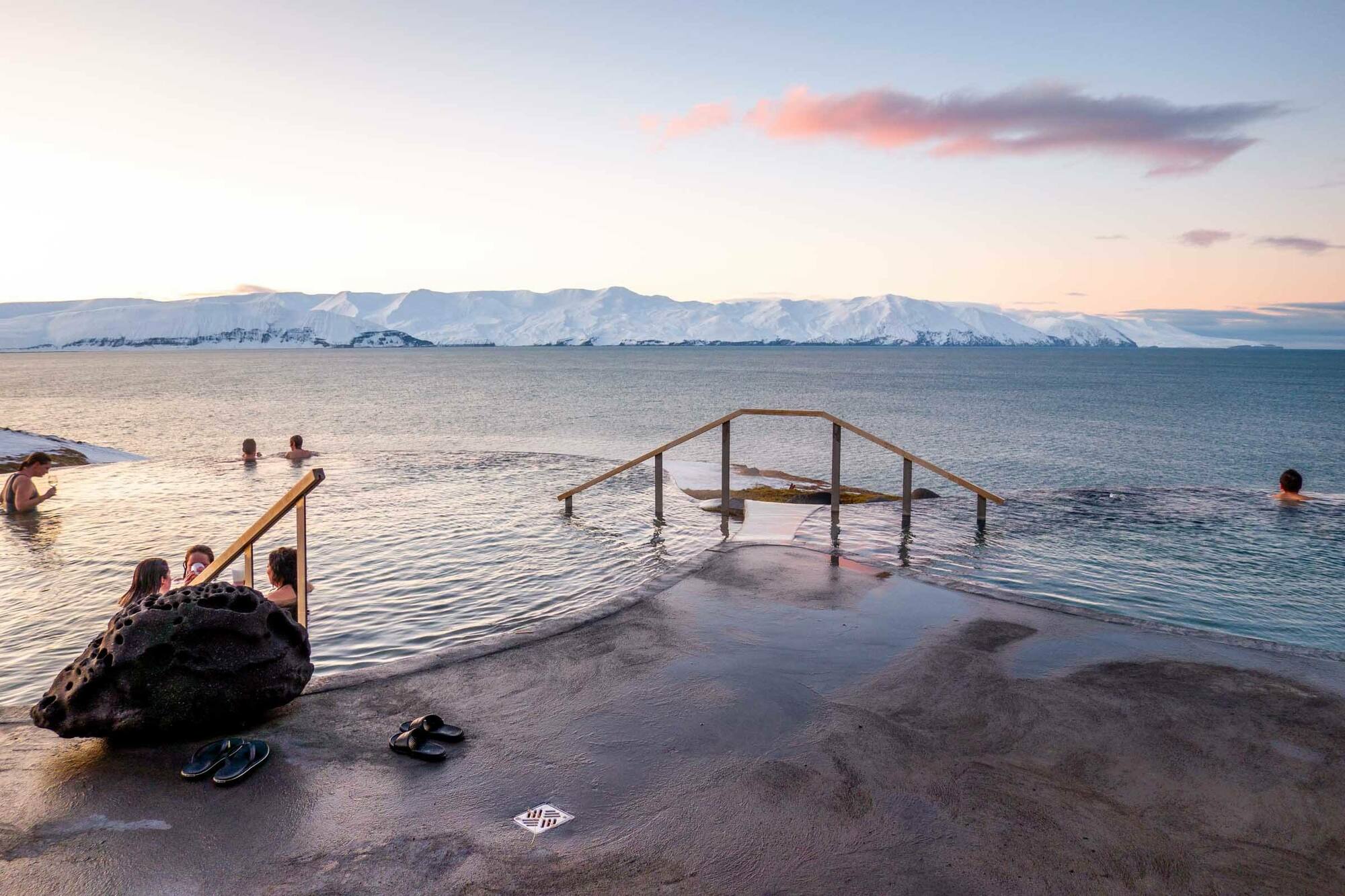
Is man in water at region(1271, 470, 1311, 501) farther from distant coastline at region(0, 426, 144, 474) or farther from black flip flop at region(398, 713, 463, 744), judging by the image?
distant coastline at region(0, 426, 144, 474)

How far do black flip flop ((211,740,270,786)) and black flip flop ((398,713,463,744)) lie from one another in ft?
3.18

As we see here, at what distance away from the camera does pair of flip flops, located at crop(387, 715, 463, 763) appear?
18.2 ft

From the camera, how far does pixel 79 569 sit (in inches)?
515

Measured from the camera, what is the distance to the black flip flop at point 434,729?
229 inches

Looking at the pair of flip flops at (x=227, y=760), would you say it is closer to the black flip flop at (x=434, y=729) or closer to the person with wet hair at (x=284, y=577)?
the black flip flop at (x=434, y=729)

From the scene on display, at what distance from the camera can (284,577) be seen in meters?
9.74

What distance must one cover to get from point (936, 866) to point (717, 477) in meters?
20.3

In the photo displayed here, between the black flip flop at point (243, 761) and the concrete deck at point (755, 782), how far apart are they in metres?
0.10

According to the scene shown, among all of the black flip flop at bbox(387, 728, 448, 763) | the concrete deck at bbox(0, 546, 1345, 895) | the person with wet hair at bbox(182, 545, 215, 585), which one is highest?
the person with wet hair at bbox(182, 545, 215, 585)

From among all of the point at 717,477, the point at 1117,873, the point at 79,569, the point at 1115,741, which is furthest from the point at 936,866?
the point at 717,477

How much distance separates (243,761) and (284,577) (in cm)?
486

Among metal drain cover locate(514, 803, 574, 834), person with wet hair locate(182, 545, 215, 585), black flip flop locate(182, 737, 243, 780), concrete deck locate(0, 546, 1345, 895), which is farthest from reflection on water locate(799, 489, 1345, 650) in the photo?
person with wet hair locate(182, 545, 215, 585)

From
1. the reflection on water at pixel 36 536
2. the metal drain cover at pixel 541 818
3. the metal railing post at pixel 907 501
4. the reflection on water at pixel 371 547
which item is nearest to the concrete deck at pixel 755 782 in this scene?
the metal drain cover at pixel 541 818

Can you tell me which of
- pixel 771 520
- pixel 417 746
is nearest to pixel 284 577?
pixel 417 746
